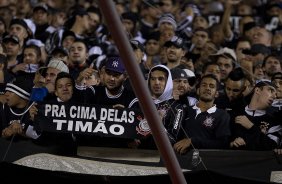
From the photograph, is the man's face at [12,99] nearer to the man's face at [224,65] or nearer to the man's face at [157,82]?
the man's face at [157,82]

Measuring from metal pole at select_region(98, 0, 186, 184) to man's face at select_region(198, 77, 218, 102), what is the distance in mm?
3120

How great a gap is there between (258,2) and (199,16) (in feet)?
6.25

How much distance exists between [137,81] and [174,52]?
556 cm

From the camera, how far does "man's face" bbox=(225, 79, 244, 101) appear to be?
37.8ft

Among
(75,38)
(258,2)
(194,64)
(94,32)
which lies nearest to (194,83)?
(194,64)

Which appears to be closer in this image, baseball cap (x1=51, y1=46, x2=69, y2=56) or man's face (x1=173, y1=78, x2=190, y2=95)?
man's face (x1=173, y1=78, x2=190, y2=95)

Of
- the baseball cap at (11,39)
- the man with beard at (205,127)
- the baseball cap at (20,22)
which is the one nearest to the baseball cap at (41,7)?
the baseball cap at (20,22)

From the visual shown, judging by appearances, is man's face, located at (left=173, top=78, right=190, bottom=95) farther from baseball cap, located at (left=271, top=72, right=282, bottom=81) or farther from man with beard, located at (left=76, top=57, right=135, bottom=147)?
baseball cap, located at (left=271, top=72, right=282, bottom=81)

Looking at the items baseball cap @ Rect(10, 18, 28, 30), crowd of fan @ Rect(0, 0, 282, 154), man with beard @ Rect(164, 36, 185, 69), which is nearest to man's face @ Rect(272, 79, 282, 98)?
crowd of fan @ Rect(0, 0, 282, 154)

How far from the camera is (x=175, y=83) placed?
11.4 m

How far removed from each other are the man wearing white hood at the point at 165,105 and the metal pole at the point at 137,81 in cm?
233

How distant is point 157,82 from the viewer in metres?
10.8

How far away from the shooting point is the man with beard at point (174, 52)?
12656 millimetres

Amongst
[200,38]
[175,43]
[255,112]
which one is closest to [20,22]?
[200,38]
